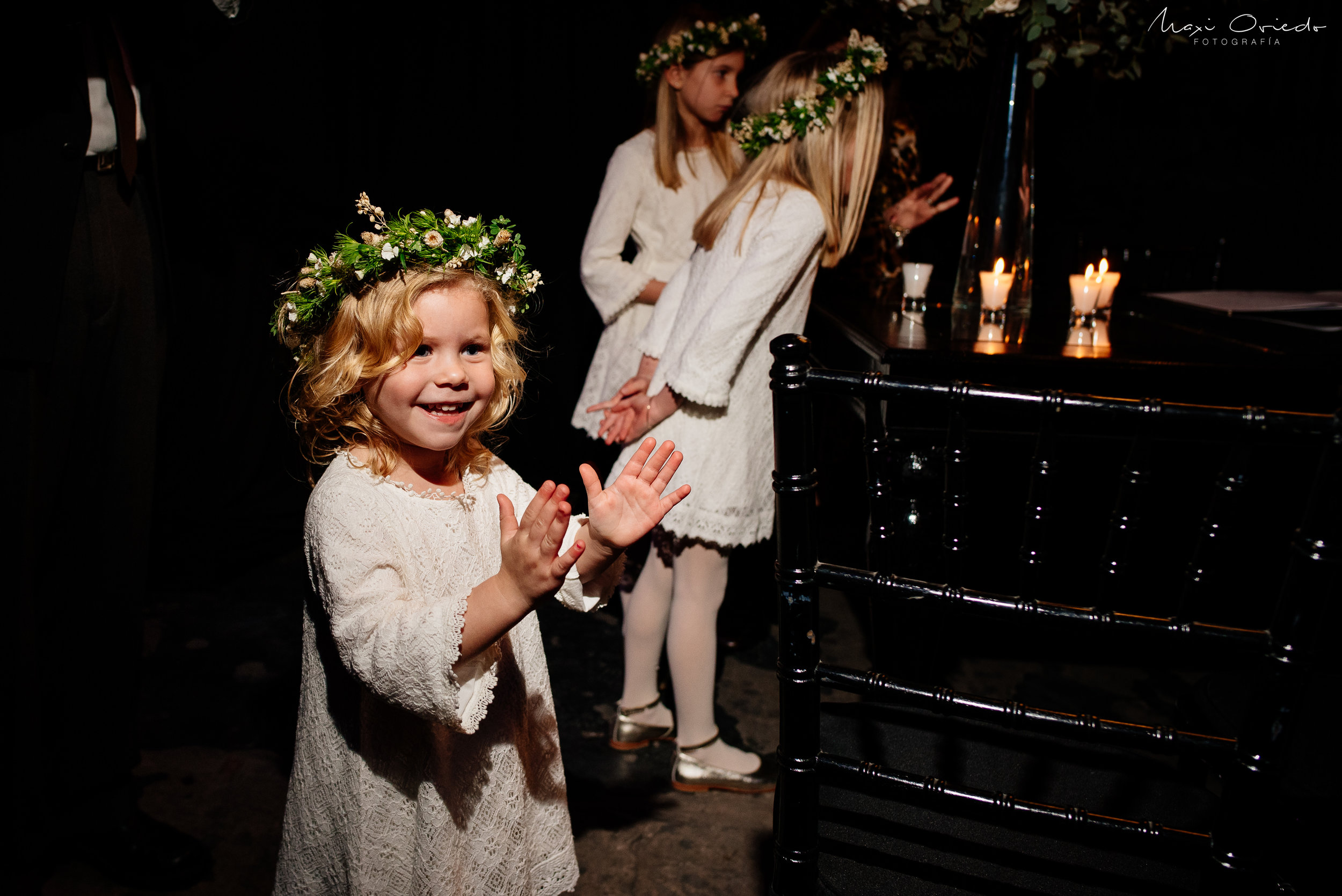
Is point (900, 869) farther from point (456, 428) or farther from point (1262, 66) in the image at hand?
point (1262, 66)

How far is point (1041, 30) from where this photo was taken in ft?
6.06

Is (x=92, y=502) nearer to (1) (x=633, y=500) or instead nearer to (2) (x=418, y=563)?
(2) (x=418, y=563)

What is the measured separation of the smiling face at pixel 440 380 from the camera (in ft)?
3.49

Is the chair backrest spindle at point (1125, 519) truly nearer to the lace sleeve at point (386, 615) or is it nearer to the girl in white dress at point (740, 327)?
the lace sleeve at point (386, 615)

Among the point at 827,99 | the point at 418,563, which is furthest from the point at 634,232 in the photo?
the point at 418,563

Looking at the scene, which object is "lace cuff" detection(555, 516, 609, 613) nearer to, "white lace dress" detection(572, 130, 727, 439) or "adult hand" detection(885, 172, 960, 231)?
"white lace dress" detection(572, 130, 727, 439)

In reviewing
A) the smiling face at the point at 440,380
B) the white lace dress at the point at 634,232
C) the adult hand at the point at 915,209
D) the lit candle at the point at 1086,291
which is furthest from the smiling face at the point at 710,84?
the smiling face at the point at 440,380

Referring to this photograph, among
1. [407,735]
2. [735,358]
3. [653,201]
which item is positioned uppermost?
[653,201]

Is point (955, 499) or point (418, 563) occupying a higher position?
point (955, 499)

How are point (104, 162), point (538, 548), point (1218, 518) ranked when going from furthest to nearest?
point (104, 162) → point (538, 548) → point (1218, 518)

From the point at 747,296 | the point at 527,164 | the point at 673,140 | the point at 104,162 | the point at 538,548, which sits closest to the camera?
the point at 538,548

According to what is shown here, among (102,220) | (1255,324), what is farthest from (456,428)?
(1255,324)

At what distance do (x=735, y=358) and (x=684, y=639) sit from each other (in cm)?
64

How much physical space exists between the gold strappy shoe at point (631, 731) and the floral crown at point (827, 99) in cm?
134
